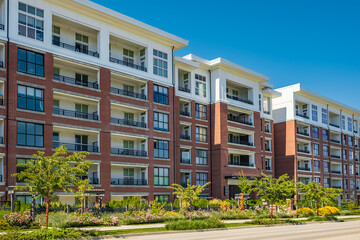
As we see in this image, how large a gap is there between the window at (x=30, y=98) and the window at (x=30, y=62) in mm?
1592

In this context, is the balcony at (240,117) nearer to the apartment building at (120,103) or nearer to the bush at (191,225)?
the apartment building at (120,103)

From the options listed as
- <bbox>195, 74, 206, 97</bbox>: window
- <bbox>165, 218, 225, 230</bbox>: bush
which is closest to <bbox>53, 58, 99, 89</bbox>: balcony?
<bbox>195, 74, 206, 97</bbox>: window

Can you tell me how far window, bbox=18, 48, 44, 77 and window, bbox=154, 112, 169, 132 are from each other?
48.1ft

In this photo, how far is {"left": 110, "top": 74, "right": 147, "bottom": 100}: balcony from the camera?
154ft

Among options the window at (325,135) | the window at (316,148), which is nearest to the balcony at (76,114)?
the window at (316,148)

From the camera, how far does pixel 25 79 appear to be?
3788 centimetres

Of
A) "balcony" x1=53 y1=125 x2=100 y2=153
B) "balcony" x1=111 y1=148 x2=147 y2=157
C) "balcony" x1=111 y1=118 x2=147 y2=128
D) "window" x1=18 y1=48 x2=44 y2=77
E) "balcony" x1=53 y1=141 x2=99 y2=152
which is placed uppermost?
"window" x1=18 y1=48 x2=44 y2=77

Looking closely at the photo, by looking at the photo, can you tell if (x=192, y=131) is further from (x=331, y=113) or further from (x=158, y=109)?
(x=331, y=113)

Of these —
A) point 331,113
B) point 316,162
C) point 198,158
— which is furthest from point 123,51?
point 331,113

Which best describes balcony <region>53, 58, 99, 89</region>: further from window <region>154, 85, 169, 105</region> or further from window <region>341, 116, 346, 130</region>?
window <region>341, 116, 346, 130</region>

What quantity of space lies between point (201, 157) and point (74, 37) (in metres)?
23.4

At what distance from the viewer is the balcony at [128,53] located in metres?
47.5

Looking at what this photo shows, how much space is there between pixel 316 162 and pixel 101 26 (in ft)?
164

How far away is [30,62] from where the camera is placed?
38.4 meters
